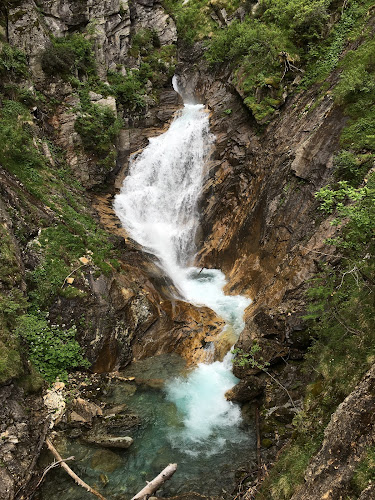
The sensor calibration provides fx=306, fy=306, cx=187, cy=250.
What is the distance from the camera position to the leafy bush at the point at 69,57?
17.0 m

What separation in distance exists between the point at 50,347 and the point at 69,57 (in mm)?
17148

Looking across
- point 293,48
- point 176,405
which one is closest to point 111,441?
point 176,405

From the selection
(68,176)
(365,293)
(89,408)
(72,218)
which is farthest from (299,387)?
(68,176)

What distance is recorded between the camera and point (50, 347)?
9133mm

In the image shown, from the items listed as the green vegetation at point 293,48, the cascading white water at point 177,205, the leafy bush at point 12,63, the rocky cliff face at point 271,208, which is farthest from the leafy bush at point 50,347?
the green vegetation at point 293,48

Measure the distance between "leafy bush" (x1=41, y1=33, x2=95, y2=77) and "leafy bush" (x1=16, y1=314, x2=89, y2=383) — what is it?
49.2 feet

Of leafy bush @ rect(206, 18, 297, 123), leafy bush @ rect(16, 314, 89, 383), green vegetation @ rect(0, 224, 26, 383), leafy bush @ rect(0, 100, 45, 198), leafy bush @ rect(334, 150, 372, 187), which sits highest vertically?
leafy bush @ rect(206, 18, 297, 123)

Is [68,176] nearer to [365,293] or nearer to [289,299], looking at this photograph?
[289,299]

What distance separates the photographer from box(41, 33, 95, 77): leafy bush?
17034mm

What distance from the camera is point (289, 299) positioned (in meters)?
10.0

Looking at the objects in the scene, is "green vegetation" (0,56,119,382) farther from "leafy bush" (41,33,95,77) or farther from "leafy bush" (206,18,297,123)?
"leafy bush" (206,18,297,123)

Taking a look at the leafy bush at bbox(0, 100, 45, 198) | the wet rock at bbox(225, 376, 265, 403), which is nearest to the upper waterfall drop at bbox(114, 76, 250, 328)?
the leafy bush at bbox(0, 100, 45, 198)

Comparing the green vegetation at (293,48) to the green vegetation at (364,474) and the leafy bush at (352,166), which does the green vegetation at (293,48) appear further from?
the green vegetation at (364,474)

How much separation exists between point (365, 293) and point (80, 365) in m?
8.17
